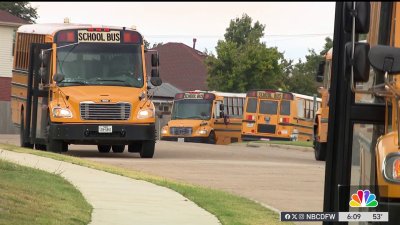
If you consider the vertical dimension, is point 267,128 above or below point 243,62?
below

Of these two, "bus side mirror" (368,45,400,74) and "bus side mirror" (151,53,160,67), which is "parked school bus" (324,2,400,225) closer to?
"bus side mirror" (368,45,400,74)

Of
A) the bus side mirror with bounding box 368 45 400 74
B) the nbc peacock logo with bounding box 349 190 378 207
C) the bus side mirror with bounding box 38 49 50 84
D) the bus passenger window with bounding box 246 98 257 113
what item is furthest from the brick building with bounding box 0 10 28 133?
the bus side mirror with bounding box 368 45 400 74

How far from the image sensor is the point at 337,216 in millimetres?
5938

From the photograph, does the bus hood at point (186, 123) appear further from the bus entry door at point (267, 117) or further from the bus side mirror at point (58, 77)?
the bus side mirror at point (58, 77)

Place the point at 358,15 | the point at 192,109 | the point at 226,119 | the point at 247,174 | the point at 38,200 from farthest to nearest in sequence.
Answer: the point at 226,119 < the point at 192,109 < the point at 247,174 < the point at 38,200 < the point at 358,15

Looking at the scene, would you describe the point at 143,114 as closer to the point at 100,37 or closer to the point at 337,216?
the point at 100,37

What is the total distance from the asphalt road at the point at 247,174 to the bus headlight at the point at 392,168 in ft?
27.6

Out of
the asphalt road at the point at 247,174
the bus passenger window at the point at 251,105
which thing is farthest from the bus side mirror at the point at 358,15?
the bus passenger window at the point at 251,105

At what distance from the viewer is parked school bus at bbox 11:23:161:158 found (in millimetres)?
22734

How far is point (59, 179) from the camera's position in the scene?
14.6 metres

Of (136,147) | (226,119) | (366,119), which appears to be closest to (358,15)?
(366,119)

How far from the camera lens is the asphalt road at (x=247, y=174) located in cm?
1598

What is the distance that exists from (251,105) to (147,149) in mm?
20997

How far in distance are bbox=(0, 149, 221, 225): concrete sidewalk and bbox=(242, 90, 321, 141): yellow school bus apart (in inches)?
1038
